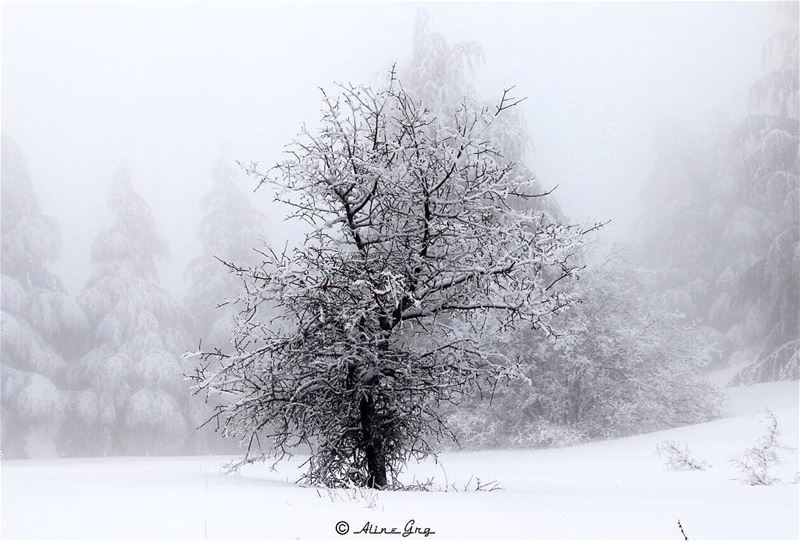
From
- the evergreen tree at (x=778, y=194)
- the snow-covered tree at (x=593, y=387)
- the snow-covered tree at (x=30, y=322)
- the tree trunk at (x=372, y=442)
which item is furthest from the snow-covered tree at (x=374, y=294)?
the snow-covered tree at (x=30, y=322)

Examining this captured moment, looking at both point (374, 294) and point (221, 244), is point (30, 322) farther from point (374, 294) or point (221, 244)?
point (374, 294)

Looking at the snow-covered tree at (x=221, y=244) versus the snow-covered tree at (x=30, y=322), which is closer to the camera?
the snow-covered tree at (x=30, y=322)

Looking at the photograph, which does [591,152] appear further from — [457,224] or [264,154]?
[457,224]

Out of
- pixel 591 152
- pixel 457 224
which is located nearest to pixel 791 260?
pixel 457 224

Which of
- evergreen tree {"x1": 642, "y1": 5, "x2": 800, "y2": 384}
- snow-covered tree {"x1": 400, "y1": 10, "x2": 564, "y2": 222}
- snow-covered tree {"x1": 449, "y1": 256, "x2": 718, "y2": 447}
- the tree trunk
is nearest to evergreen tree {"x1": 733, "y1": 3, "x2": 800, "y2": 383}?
evergreen tree {"x1": 642, "y1": 5, "x2": 800, "y2": 384}

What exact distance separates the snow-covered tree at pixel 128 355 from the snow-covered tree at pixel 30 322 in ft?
2.97

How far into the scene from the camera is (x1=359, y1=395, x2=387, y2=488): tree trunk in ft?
24.9

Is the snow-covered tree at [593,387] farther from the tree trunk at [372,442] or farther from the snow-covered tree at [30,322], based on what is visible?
the snow-covered tree at [30,322]

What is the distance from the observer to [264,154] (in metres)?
39.8

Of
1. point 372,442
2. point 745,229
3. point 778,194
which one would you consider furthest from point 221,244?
point 745,229

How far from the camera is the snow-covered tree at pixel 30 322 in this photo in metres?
22.0

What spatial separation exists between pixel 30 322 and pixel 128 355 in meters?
3.14

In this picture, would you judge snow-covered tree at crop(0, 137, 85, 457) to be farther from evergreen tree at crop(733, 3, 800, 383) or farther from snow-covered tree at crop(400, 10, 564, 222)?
evergreen tree at crop(733, 3, 800, 383)

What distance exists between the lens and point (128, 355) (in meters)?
23.8
